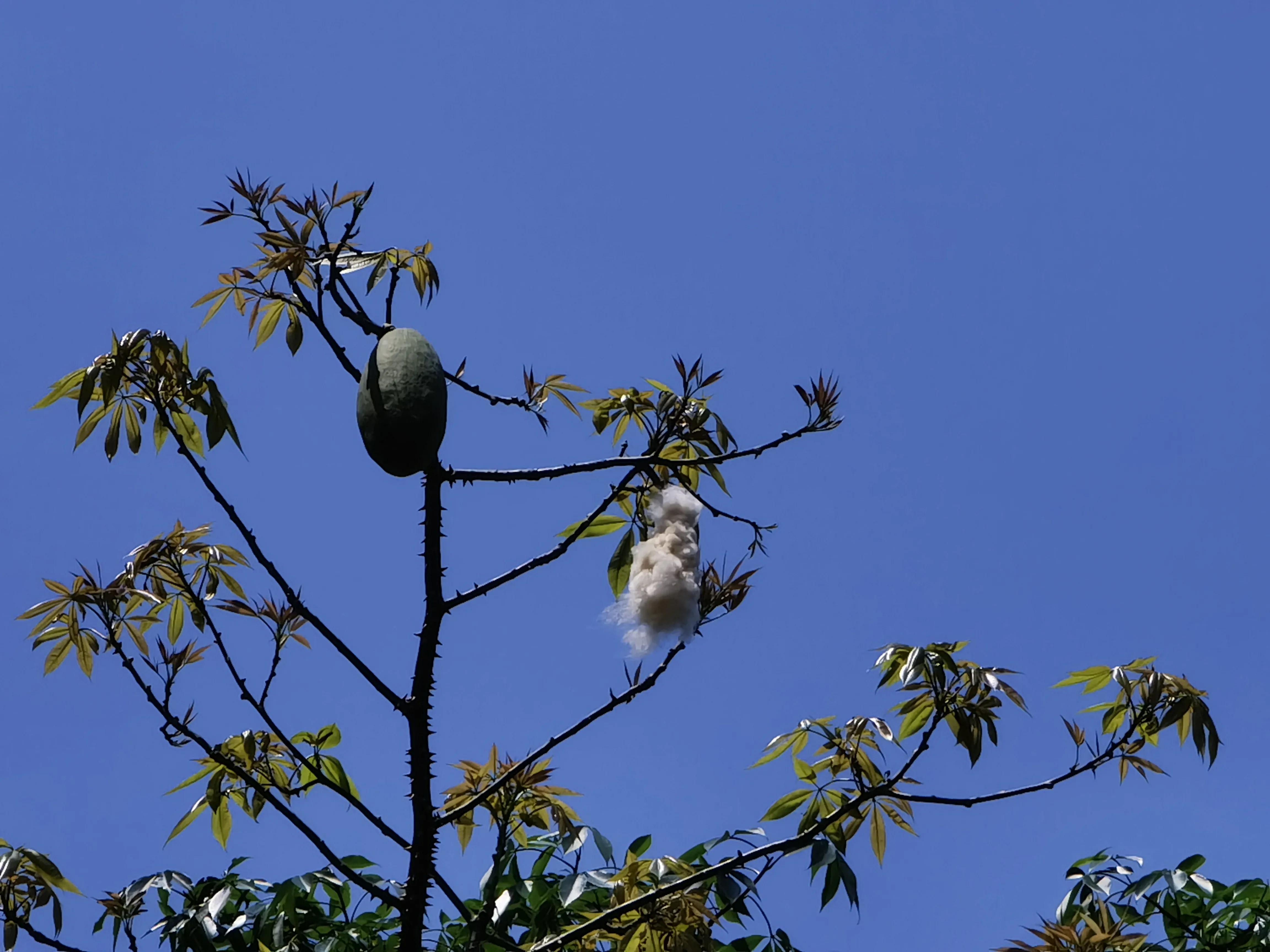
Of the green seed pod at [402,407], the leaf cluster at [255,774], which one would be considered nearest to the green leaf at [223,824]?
the leaf cluster at [255,774]

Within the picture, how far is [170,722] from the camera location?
2441 millimetres

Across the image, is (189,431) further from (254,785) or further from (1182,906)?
(1182,906)

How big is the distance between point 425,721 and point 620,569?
0.54 meters

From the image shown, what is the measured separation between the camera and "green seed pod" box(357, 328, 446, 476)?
222 centimetres

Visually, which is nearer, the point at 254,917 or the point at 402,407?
the point at 402,407

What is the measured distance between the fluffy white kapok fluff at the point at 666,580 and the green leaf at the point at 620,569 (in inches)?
0.7

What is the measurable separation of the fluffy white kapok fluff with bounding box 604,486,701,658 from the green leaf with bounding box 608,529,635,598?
2 cm

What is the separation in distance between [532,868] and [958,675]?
5.79 feet

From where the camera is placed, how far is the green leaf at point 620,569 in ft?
8.91

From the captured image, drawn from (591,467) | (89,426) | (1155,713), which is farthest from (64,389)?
(1155,713)

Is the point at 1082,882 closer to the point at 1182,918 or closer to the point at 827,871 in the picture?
→ the point at 1182,918

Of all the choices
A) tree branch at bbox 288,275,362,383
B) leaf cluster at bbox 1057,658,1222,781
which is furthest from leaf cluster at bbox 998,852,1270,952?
tree branch at bbox 288,275,362,383

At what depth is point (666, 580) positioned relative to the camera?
254 centimetres

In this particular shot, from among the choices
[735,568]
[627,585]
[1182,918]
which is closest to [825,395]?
[735,568]
